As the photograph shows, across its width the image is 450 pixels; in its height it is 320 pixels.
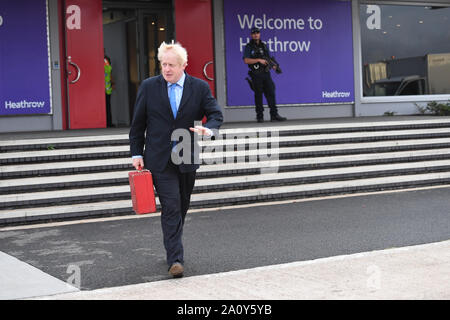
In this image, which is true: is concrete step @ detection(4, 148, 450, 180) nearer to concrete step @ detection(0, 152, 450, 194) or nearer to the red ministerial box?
concrete step @ detection(0, 152, 450, 194)

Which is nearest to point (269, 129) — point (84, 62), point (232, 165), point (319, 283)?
point (232, 165)

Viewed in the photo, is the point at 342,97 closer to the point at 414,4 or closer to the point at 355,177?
the point at 414,4

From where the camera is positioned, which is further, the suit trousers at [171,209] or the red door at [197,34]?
the red door at [197,34]

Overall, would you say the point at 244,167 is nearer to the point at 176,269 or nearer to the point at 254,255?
the point at 254,255

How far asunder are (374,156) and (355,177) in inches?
37.6

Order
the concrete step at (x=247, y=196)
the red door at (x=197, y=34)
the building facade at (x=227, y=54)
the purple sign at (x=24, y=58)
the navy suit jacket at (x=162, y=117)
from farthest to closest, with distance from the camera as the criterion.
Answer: the red door at (x=197, y=34)
the building facade at (x=227, y=54)
the purple sign at (x=24, y=58)
the concrete step at (x=247, y=196)
the navy suit jacket at (x=162, y=117)

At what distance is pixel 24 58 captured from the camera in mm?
13797

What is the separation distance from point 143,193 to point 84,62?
9.35m

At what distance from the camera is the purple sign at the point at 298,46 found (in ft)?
51.7

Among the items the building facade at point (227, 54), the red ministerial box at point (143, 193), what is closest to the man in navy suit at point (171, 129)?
the red ministerial box at point (143, 193)

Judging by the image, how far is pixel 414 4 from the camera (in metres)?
18.5

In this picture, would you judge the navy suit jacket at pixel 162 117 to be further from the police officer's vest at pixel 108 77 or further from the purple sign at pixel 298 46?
the police officer's vest at pixel 108 77

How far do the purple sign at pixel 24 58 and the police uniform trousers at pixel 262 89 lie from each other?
13.8ft

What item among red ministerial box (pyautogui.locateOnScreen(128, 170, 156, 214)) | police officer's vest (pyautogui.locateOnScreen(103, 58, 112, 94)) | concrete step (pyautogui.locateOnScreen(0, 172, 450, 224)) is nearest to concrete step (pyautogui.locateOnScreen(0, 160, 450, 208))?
concrete step (pyautogui.locateOnScreen(0, 172, 450, 224))
